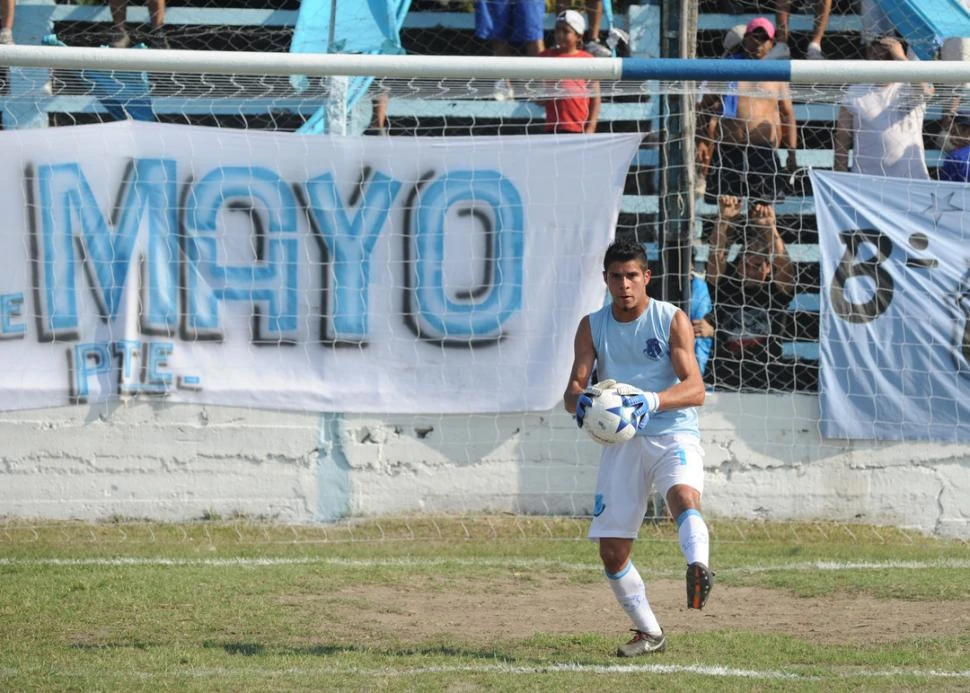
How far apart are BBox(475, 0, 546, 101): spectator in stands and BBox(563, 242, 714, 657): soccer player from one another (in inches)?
218

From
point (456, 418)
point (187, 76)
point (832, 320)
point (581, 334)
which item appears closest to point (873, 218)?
point (832, 320)

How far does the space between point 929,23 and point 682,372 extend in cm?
659

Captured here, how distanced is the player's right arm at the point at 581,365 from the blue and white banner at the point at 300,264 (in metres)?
3.45

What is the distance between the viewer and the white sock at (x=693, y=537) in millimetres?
6121

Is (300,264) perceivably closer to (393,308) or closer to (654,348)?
(393,308)

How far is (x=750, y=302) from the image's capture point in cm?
1087

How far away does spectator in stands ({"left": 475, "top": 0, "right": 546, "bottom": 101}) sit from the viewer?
38.3 ft

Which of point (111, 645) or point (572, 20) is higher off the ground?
point (572, 20)

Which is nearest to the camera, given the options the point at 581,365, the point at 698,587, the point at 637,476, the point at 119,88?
the point at 698,587

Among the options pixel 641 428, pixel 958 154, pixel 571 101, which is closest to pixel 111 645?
pixel 641 428

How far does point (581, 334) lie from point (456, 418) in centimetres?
388

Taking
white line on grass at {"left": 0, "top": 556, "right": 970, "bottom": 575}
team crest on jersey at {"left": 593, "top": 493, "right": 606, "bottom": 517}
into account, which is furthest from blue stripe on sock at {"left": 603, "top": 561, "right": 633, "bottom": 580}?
white line on grass at {"left": 0, "top": 556, "right": 970, "bottom": 575}

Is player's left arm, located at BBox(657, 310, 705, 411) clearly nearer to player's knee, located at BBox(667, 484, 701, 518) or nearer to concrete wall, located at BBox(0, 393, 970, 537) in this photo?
player's knee, located at BBox(667, 484, 701, 518)

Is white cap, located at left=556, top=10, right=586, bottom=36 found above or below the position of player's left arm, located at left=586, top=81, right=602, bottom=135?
above
